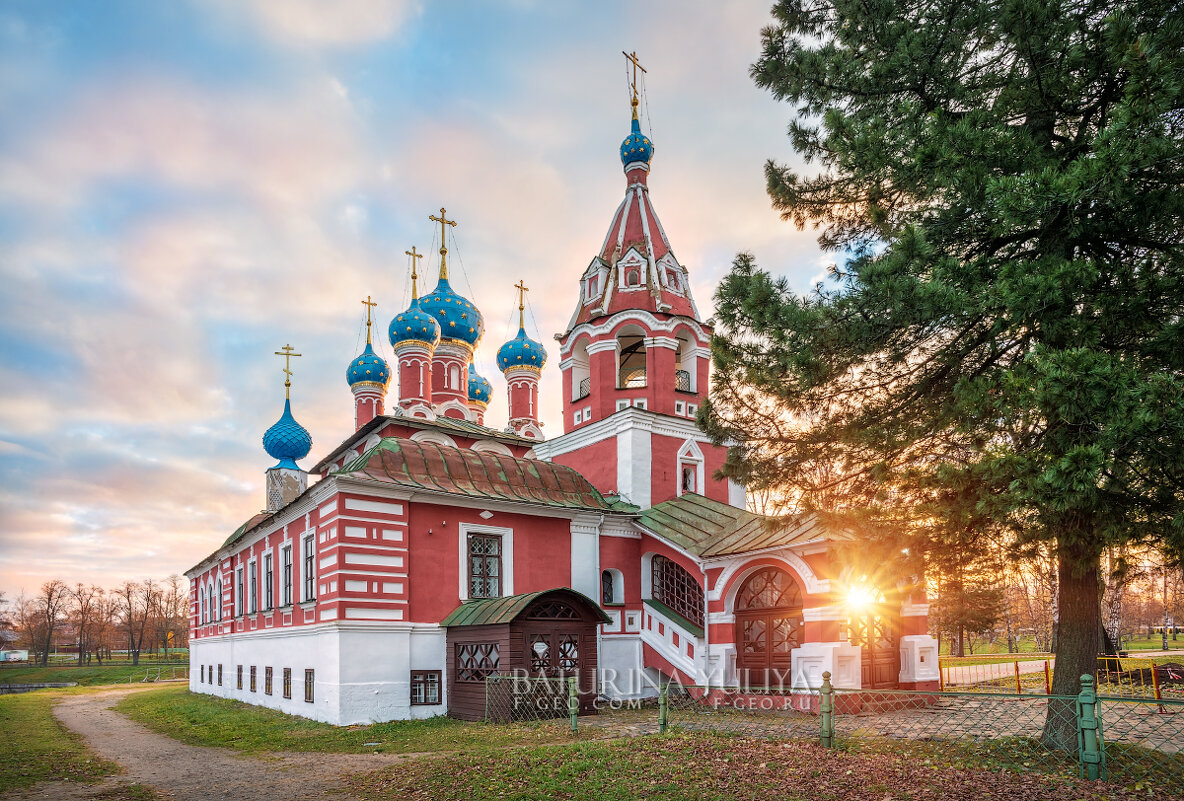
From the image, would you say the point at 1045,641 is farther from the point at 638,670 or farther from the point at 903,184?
the point at 903,184

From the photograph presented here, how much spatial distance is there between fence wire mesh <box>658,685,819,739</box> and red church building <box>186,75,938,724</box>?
0.35 m

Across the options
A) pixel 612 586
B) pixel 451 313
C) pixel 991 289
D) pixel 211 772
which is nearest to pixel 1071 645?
pixel 991 289

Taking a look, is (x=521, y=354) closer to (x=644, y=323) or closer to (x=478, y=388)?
(x=478, y=388)

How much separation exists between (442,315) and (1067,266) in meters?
24.3

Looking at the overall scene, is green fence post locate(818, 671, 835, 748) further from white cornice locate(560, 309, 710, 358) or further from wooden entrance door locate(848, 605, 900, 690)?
white cornice locate(560, 309, 710, 358)

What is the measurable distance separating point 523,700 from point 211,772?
17.7ft

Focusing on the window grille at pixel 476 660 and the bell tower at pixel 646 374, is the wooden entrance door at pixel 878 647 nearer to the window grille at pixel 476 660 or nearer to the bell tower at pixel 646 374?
the bell tower at pixel 646 374

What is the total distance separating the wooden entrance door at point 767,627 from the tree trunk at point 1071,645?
715 cm

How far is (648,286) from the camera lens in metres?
21.9

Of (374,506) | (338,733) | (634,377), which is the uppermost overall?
(634,377)

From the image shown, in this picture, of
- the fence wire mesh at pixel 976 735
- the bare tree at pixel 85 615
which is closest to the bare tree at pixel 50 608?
the bare tree at pixel 85 615

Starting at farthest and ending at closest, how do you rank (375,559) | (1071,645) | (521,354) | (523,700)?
(521,354)
(375,559)
(523,700)
(1071,645)

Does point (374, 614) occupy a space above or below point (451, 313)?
below

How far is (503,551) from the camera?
17.7 m
